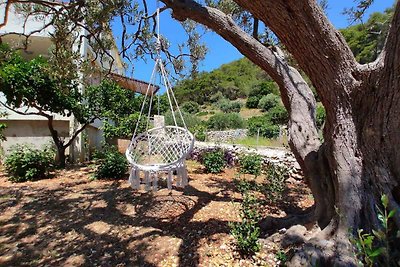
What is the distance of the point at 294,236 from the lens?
2.34m

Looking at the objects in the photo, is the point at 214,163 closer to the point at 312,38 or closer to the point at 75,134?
the point at 75,134

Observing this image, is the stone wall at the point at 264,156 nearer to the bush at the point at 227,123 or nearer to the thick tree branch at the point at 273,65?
the thick tree branch at the point at 273,65

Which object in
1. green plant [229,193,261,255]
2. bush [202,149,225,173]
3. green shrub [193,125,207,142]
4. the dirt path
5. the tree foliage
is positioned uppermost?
the tree foliage

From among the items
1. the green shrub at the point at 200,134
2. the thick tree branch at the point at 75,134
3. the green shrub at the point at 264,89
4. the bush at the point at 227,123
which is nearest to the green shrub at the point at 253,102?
the green shrub at the point at 264,89

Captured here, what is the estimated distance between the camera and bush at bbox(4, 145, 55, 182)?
541cm

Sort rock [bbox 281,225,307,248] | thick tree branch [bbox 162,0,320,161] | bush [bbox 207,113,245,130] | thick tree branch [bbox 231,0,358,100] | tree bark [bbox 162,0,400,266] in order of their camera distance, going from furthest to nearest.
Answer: bush [bbox 207,113,245,130]
thick tree branch [bbox 162,0,320,161]
rock [bbox 281,225,307,248]
thick tree branch [bbox 231,0,358,100]
tree bark [bbox 162,0,400,266]

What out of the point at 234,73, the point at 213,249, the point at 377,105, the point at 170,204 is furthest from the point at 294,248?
the point at 234,73

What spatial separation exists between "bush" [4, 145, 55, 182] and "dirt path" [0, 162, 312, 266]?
22.4 inches

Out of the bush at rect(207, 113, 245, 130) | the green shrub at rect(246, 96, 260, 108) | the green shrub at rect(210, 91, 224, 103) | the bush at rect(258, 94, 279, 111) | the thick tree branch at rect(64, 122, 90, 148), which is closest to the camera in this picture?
the thick tree branch at rect(64, 122, 90, 148)

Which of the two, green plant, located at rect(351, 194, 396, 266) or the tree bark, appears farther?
the tree bark

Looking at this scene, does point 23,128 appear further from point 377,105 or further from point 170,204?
point 377,105

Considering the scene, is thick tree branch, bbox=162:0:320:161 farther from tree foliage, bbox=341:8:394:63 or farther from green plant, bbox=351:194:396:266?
green plant, bbox=351:194:396:266

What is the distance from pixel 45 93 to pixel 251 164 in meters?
4.80

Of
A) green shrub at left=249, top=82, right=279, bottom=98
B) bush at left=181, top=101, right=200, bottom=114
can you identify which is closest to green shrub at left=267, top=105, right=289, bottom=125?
green shrub at left=249, top=82, right=279, bottom=98
